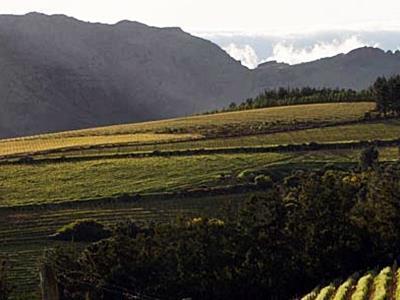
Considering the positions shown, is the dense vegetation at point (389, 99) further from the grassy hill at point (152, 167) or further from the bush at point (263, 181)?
the bush at point (263, 181)

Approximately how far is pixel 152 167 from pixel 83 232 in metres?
29.6

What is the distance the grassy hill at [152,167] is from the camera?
315ft

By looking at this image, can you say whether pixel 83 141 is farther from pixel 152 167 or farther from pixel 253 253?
pixel 253 253

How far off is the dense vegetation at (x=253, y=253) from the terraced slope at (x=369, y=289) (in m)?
9.94

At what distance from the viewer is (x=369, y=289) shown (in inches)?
1887

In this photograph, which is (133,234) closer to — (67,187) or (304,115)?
(67,187)

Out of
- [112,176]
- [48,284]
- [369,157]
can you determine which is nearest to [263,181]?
[369,157]

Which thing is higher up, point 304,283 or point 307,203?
point 307,203

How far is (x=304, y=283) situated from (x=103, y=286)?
15.5 meters

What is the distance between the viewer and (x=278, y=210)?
74.1m

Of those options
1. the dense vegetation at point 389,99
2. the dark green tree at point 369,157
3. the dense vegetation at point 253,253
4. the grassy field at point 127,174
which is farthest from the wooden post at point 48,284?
the dense vegetation at point 389,99

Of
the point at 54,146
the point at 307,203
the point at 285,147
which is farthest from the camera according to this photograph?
the point at 54,146

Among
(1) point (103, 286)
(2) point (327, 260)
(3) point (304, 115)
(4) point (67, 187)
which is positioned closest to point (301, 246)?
(2) point (327, 260)

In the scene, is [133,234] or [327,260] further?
[133,234]
